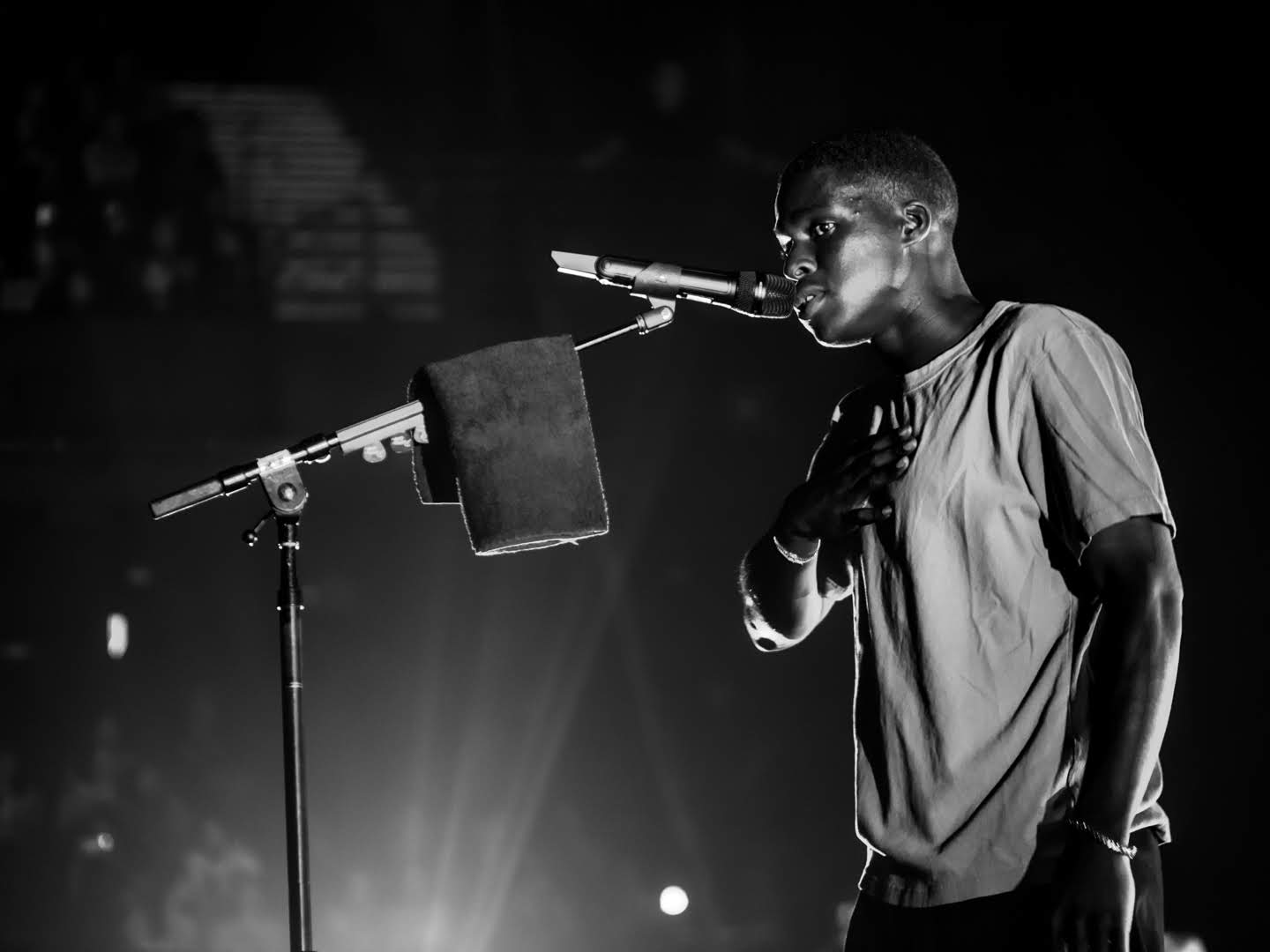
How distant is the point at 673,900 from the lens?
3539 millimetres

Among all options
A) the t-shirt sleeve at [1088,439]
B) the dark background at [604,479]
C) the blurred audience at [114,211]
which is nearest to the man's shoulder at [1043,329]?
the t-shirt sleeve at [1088,439]

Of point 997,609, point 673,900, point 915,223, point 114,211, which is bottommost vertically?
point 673,900

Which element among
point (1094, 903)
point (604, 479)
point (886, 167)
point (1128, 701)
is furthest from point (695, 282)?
point (604, 479)

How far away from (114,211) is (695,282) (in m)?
2.33

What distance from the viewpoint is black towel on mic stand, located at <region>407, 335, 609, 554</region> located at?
1789 mm

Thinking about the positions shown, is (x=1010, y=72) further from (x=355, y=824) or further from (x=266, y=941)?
(x=266, y=941)

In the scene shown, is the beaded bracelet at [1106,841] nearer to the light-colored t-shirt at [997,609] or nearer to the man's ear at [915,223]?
the light-colored t-shirt at [997,609]

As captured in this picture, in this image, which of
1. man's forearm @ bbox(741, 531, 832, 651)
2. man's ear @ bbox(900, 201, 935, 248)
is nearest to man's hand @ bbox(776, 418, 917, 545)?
man's forearm @ bbox(741, 531, 832, 651)

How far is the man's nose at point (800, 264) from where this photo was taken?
1707 mm

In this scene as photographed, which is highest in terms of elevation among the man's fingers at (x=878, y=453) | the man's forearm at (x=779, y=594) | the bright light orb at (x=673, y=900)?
the man's fingers at (x=878, y=453)

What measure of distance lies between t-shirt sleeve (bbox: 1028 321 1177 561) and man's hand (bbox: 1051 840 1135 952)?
1.03 feet

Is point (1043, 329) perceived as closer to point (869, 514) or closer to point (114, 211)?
point (869, 514)

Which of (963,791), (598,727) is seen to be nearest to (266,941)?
(598,727)

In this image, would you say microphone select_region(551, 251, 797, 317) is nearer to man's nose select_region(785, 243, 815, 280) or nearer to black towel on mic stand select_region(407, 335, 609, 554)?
man's nose select_region(785, 243, 815, 280)
